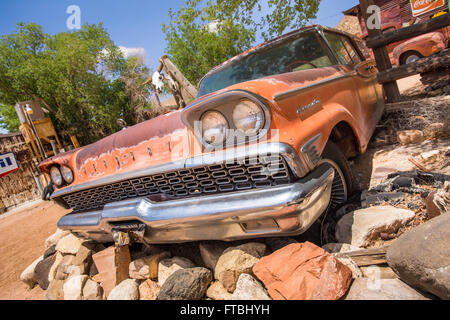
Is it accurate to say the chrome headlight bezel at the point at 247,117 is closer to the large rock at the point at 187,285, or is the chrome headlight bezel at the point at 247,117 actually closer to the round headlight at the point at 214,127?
the round headlight at the point at 214,127

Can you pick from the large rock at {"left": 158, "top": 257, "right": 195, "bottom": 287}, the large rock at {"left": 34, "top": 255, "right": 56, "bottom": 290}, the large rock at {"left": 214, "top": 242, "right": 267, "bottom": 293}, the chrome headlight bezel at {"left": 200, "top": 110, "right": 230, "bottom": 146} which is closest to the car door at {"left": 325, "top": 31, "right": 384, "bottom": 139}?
the chrome headlight bezel at {"left": 200, "top": 110, "right": 230, "bottom": 146}

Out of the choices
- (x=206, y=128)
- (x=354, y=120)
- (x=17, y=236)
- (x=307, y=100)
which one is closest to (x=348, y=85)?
(x=354, y=120)

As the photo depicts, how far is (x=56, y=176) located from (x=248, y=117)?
1.97m

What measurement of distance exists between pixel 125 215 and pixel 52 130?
12724 mm

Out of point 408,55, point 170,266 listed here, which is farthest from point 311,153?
point 408,55

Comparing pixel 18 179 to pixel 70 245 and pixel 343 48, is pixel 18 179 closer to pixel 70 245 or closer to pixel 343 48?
pixel 70 245

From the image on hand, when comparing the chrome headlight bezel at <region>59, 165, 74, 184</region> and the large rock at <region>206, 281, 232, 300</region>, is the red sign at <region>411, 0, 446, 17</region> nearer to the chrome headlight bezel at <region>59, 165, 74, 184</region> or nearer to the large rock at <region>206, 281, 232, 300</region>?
the large rock at <region>206, 281, 232, 300</region>

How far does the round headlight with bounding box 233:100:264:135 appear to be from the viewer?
1409 millimetres

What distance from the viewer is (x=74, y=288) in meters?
2.20

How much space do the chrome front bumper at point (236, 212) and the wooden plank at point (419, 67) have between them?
377cm

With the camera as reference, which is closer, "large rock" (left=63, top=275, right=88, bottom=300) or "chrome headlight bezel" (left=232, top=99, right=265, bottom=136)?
"chrome headlight bezel" (left=232, top=99, right=265, bottom=136)

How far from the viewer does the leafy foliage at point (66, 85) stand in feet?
41.9

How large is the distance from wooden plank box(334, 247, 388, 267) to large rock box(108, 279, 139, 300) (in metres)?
1.51

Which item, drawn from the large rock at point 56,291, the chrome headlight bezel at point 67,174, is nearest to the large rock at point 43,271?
the large rock at point 56,291
